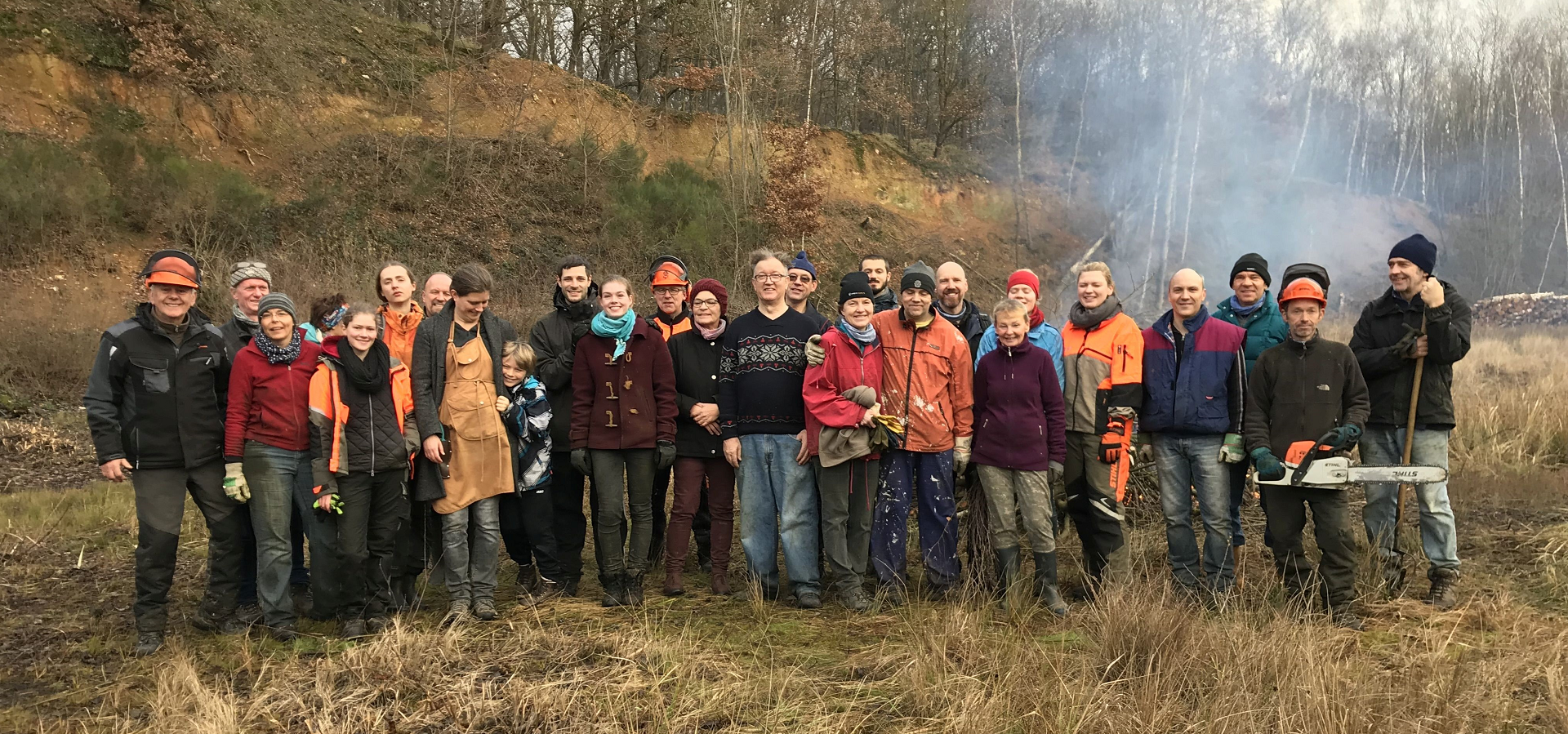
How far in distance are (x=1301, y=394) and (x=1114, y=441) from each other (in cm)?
97

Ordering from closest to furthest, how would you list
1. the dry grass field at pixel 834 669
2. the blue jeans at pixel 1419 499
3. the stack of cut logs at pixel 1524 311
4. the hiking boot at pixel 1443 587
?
the dry grass field at pixel 834 669 → the hiking boot at pixel 1443 587 → the blue jeans at pixel 1419 499 → the stack of cut logs at pixel 1524 311

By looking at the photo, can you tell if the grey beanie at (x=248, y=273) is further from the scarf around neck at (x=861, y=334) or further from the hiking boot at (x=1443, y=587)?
the hiking boot at (x=1443, y=587)

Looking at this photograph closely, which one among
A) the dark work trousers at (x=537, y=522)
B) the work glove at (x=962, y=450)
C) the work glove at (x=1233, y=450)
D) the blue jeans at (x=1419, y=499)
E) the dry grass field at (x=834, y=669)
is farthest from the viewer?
the dark work trousers at (x=537, y=522)

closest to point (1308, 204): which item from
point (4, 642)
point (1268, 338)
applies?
point (1268, 338)

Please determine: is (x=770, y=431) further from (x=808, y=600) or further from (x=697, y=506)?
(x=808, y=600)

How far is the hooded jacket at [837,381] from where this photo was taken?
531cm

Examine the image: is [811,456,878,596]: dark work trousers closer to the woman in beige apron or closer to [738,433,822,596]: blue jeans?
[738,433,822,596]: blue jeans

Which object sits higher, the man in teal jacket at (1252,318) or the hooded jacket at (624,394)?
the man in teal jacket at (1252,318)

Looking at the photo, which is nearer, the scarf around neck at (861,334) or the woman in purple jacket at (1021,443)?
the woman in purple jacket at (1021,443)

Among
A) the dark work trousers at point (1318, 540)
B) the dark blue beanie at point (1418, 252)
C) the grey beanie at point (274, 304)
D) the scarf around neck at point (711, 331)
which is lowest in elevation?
the dark work trousers at point (1318, 540)

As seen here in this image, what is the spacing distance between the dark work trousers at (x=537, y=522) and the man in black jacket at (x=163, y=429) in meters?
1.44

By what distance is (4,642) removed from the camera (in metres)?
4.98

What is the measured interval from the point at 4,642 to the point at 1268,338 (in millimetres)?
6995

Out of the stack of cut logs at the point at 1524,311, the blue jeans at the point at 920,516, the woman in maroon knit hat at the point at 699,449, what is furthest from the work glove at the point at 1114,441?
the stack of cut logs at the point at 1524,311
